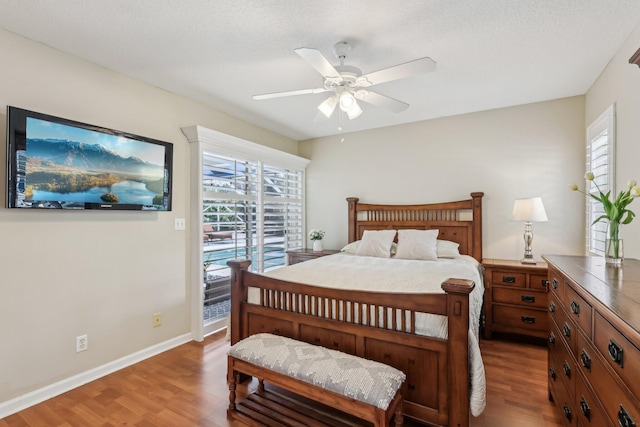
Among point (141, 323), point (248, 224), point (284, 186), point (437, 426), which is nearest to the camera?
point (437, 426)

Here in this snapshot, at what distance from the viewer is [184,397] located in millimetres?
2197

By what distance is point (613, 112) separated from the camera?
7.90ft

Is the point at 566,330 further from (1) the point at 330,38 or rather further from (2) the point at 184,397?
(2) the point at 184,397

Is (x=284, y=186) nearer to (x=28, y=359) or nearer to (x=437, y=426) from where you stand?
(x=28, y=359)

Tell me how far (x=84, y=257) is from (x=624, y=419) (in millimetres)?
3180

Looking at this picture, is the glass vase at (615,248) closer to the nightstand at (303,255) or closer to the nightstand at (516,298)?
the nightstand at (516,298)

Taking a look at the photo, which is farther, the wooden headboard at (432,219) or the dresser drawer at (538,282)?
the wooden headboard at (432,219)

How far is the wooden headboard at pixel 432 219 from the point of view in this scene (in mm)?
3676

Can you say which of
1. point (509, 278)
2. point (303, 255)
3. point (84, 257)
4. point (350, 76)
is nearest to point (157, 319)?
point (84, 257)

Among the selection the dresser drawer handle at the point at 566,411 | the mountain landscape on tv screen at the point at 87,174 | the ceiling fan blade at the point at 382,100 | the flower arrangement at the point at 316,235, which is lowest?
the dresser drawer handle at the point at 566,411

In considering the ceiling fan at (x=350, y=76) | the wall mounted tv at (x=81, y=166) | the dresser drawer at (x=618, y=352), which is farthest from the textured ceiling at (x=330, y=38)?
the dresser drawer at (x=618, y=352)

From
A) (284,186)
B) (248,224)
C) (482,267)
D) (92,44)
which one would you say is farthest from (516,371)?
(92,44)

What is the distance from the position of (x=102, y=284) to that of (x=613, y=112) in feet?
14.2

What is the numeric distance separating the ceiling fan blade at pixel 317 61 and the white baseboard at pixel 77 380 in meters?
2.84
